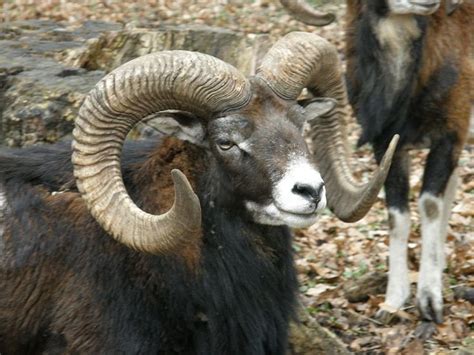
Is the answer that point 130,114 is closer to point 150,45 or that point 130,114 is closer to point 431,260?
point 431,260

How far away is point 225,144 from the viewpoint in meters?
6.45

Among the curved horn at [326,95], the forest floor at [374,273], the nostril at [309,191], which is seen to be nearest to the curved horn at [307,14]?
the forest floor at [374,273]

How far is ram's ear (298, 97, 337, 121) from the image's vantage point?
23.1ft

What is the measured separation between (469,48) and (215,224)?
3987 millimetres

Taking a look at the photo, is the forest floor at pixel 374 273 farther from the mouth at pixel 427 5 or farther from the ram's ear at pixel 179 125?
the ram's ear at pixel 179 125

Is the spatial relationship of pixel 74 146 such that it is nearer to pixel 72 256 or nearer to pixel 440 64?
pixel 72 256

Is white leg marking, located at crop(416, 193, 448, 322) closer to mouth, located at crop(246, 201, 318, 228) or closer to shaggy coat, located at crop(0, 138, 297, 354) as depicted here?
shaggy coat, located at crop(0, 138, 297, 354)

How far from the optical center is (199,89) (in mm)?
6391

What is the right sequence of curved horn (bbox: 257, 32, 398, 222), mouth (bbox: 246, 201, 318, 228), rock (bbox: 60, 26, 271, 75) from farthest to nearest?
rock (bbox: 60, 26, 271, 75) → curved horn (bbox: 257, 32, 398, 222) → mouth (bbox: 246, 201, 318, 228)

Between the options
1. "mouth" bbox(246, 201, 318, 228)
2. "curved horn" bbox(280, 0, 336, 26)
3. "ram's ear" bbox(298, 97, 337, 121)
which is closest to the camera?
"mouth" bbox(246, 201, 318, 228)

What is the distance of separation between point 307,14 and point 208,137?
3.87 m

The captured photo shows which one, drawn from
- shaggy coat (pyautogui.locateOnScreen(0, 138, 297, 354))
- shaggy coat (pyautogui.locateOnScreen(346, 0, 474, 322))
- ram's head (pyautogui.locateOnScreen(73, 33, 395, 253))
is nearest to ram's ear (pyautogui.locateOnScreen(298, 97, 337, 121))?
ram's head (pyautogui.locateOnScreen(73, 33, 395, 253))

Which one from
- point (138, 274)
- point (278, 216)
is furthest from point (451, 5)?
point (138, 274)

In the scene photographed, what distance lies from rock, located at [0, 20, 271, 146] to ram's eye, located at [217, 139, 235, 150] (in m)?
1.71
